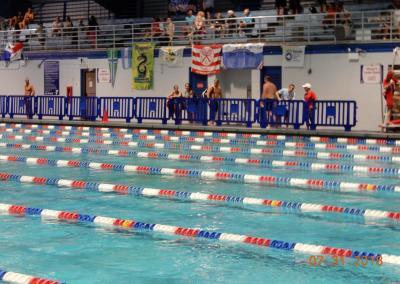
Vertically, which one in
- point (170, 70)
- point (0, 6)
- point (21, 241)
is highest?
point (0, 6)

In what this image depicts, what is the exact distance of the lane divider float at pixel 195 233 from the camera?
20.1ft

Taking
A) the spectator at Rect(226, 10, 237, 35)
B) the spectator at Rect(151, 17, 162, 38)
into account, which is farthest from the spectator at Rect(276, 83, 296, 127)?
the spectator at Rect(151, 17, 162, 38)

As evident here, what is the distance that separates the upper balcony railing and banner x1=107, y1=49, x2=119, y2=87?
299mm

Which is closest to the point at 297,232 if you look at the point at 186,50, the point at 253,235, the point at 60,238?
the point at 253,235

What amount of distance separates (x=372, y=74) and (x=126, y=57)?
8.71 meters

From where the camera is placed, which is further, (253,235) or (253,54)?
(253,54)

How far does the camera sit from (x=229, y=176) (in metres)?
11.3

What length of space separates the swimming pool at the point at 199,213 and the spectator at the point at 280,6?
8.76m

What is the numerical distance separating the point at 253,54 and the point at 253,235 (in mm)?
16392

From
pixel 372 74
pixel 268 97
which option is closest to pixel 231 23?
pixel 268 97

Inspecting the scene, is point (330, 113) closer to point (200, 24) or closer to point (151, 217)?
point (200, 24)

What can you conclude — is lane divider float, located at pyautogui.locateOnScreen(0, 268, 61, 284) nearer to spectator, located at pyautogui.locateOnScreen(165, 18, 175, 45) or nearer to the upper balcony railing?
the upper balcony railing

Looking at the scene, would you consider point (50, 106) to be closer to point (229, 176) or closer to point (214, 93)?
point (214, 93)

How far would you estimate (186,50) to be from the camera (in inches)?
971
